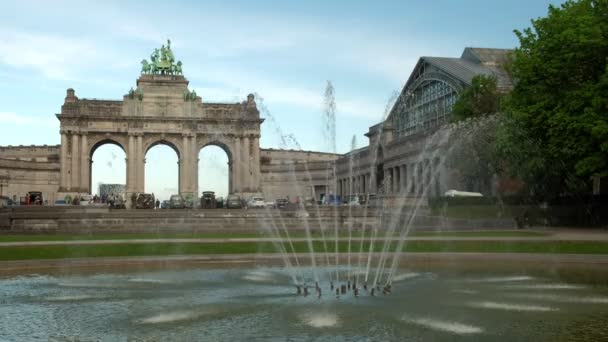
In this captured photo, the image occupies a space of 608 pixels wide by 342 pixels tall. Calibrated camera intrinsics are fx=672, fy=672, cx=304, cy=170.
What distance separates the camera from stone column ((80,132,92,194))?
97250 millimetres

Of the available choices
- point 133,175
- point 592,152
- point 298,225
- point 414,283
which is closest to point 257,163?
point 133,175

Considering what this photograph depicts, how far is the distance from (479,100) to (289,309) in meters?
52.8

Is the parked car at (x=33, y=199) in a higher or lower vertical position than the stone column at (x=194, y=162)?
lower

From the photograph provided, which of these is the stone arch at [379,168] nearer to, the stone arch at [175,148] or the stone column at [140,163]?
the stone arch at [175,148]

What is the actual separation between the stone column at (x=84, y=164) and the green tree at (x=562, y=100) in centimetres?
6692

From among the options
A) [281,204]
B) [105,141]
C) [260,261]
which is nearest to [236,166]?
[105,141]

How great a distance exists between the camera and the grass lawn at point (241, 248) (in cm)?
2719

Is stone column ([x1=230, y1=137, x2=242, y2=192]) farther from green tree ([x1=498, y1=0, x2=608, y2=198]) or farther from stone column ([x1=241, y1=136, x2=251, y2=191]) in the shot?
green tree ([x1=498, y1=0, x2=608, y2=198])

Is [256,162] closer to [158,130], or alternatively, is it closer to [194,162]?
[194,162]

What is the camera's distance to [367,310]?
15422 mm

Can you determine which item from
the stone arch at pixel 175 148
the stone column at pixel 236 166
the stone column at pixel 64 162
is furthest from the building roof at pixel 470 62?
the stone column at pixel 64 162

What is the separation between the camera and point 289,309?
1567 centimetres

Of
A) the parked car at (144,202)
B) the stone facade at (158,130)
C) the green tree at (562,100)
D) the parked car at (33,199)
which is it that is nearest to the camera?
the green tree at (562,100)

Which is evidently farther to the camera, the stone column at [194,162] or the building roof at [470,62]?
the stone column at [194,162]
